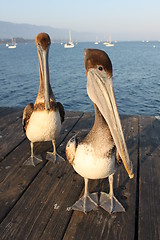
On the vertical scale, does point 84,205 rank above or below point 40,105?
below

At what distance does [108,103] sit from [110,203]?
4.01ft

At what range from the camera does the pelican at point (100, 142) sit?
1859 millimetres

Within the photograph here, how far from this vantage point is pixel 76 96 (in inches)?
755

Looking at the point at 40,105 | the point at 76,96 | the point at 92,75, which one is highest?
the point at 92,75

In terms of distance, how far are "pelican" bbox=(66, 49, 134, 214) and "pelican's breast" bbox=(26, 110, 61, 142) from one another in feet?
2.95

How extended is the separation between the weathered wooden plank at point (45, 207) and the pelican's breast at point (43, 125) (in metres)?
0.53

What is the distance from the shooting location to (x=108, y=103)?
6.18 feet

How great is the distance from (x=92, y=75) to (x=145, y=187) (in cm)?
164

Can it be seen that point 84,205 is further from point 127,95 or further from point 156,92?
point 156,92

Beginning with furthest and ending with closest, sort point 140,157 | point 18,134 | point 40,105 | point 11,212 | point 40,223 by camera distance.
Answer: point 18,134 → point 140,157 → point 40,105 → point 11,212 → point 40,223

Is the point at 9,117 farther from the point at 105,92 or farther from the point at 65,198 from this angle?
the point at 105,92

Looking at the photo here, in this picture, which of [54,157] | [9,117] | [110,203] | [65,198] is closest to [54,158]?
[54,157]

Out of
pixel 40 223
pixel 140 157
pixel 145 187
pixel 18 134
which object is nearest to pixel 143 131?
pixel 140 157

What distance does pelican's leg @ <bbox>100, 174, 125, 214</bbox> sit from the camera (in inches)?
91.2
